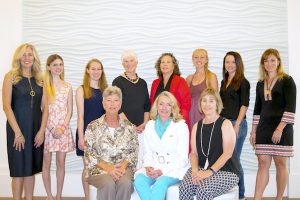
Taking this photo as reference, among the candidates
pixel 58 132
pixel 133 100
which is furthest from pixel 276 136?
pixel 58 132

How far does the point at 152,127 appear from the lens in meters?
3.25

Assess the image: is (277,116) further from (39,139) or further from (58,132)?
(39,139)

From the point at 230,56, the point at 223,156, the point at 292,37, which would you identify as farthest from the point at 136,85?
the point at 292,37

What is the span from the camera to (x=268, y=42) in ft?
15.2

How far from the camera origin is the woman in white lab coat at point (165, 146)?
9.91 ft

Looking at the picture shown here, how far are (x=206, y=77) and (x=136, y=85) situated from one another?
825mm

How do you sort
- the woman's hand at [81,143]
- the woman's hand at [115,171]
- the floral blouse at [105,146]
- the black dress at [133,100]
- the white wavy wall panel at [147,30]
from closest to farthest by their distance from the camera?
the woman's hand at [115,171]
the floral blouse at [105,146]
the woman's hand at [81,143]
the black dress at [133,100]
the white wavy wall panel at [147,30]

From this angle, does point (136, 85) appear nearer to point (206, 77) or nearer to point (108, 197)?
point (206, 77)

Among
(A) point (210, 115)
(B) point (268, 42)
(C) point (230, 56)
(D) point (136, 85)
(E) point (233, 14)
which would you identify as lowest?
(A) point (210, 115)

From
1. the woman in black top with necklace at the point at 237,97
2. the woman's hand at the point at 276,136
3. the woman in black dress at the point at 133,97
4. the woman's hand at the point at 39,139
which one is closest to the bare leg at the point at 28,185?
the woman's hand at the point at 39,139

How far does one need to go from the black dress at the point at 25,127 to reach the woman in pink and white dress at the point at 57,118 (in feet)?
0.82

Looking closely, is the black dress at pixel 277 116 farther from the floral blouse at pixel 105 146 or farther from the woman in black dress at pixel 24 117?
the woman in black dress at pixel 24 117

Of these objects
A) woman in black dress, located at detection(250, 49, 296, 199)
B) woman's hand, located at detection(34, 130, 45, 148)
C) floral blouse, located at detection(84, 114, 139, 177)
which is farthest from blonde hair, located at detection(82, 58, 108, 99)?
woman in black dress, located at detection(250, 49, 296, 199)

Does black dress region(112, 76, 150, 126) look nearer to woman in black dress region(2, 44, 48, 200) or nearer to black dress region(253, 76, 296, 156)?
woman in black dress region(2, 44, 48, 200)
